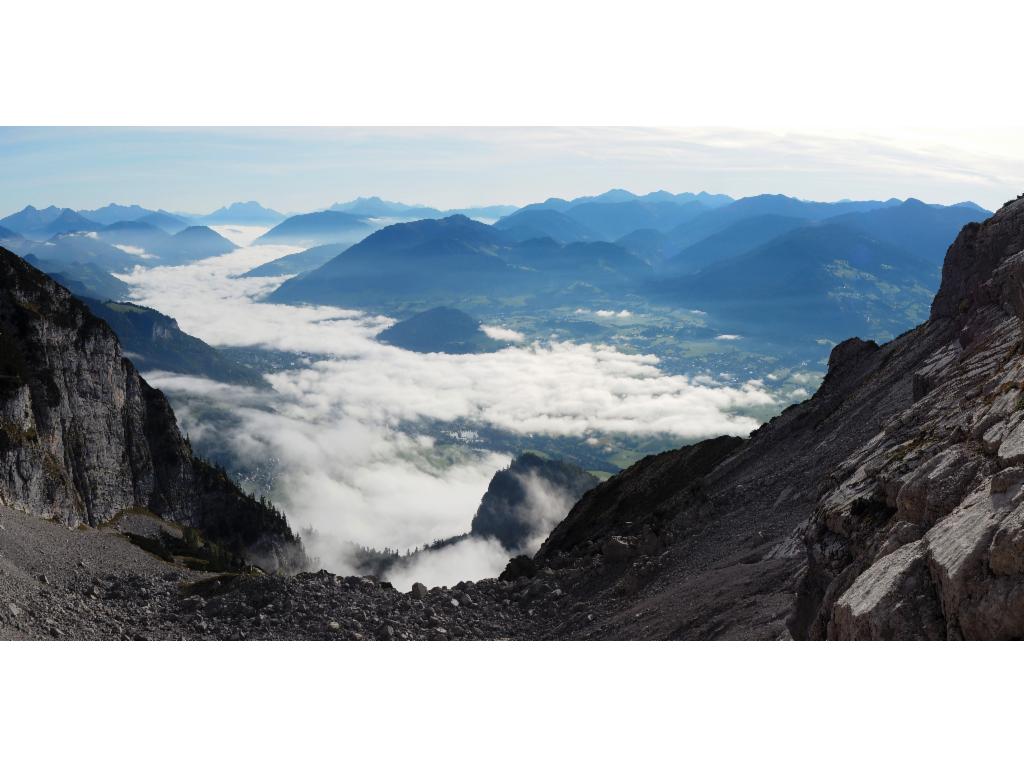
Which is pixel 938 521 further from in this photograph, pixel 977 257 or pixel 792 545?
pixel 977 257

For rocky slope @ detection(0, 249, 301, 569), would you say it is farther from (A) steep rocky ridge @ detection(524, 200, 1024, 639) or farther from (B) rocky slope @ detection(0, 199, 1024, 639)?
(A) steep rocky ridge @ detection(524, 200, 1024, 639)

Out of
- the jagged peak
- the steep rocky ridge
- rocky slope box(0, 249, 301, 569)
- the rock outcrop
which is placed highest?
the jagged peak

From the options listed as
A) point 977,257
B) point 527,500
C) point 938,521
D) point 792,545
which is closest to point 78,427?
point 792,545

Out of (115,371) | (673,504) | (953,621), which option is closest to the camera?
(953,621)

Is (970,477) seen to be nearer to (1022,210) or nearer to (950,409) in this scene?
(950,409)

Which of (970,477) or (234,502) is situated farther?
(234,502)

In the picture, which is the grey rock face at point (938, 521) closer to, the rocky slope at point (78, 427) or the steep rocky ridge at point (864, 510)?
the steep rocky ridge at point (864, 510)

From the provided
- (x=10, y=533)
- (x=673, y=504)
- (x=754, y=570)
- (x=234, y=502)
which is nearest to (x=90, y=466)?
(x=234, y=502)

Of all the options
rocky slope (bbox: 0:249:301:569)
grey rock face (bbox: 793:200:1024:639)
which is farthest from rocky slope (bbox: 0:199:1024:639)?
rocky slope (bbox: 0:249:301:569)
